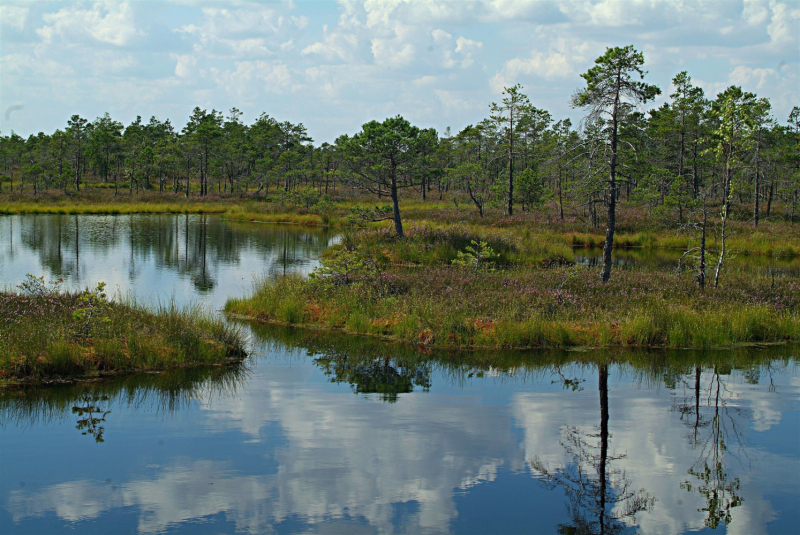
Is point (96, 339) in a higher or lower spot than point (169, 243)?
lower

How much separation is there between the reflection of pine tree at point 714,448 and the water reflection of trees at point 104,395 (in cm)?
832

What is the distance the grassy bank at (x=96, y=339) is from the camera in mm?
12328

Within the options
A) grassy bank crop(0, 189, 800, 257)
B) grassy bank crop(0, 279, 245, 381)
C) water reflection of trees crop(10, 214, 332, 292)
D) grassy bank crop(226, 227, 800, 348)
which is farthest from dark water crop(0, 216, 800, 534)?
grassy bank crop(0, 189, 800, 257)

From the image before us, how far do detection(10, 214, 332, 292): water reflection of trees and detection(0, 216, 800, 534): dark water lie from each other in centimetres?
1285

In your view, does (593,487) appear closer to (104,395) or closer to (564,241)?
(104,395)

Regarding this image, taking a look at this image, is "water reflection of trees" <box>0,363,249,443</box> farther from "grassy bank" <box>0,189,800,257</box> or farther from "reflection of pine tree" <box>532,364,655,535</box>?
"grassy bank" <box>0,189,800,257</box>

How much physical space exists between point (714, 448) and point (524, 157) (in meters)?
61.8

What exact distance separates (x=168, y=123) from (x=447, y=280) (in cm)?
11335

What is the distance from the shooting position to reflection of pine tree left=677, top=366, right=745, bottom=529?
8258 millimetres

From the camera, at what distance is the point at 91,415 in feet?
35.3

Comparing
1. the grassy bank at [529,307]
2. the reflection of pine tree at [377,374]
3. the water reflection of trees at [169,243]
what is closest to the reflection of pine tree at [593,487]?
the reflection of pine tree at [377,374]

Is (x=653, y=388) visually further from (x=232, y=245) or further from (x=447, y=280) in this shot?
(x=232, y=245)

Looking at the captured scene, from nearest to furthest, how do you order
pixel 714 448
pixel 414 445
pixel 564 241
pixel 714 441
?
1. pixel 414 445
2. pixel 714 448
3. pixel 714 441
4. pixel 564 241

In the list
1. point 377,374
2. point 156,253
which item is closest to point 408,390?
point 377,374
